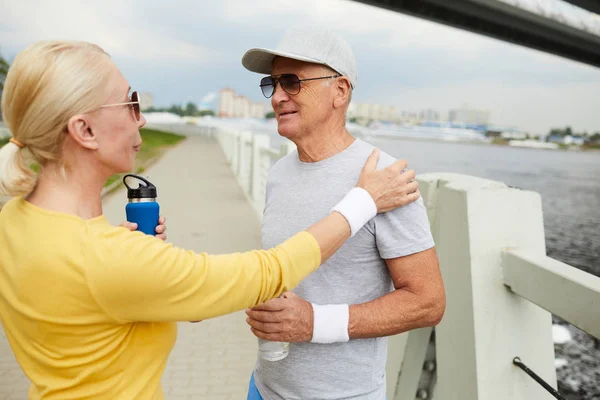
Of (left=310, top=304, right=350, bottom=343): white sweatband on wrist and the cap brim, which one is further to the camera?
the cap brim

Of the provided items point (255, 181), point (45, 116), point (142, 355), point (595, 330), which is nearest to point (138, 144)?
point (45, 116)

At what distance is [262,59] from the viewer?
5.99ft

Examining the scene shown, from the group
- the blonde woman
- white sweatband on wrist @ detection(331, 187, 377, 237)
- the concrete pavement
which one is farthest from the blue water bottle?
the concrete pavement

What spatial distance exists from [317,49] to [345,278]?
80 centimetres

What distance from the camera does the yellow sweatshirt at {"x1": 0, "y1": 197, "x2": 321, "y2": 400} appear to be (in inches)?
43.5

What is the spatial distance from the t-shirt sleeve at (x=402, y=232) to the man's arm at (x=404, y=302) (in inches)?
1.2

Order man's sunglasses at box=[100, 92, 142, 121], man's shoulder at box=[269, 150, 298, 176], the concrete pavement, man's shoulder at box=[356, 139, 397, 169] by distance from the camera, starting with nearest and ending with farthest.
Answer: man's sunglasses at box=[100, 92, 142, 121]
man's shoulder at box=[356, 139, 397, 169]
man's shoulder at box=[269, 150, 298, 176]
the concrete pavement

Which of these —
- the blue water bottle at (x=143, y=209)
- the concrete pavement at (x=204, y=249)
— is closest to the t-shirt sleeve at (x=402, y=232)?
the blue water bottle at (x=143, y=209)

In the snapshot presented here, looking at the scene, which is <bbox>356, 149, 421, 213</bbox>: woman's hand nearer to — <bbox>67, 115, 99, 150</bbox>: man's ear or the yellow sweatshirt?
the yellow sweatshirt

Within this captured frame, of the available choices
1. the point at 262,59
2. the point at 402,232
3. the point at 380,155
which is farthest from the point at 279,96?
the point at 402,232

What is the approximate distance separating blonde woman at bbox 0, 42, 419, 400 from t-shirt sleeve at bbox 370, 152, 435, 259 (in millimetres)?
247

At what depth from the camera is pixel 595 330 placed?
1173 mm

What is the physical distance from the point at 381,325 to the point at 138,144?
0.95 metres

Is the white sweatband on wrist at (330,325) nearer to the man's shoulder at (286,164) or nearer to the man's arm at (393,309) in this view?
the man's arm at (393,309)
